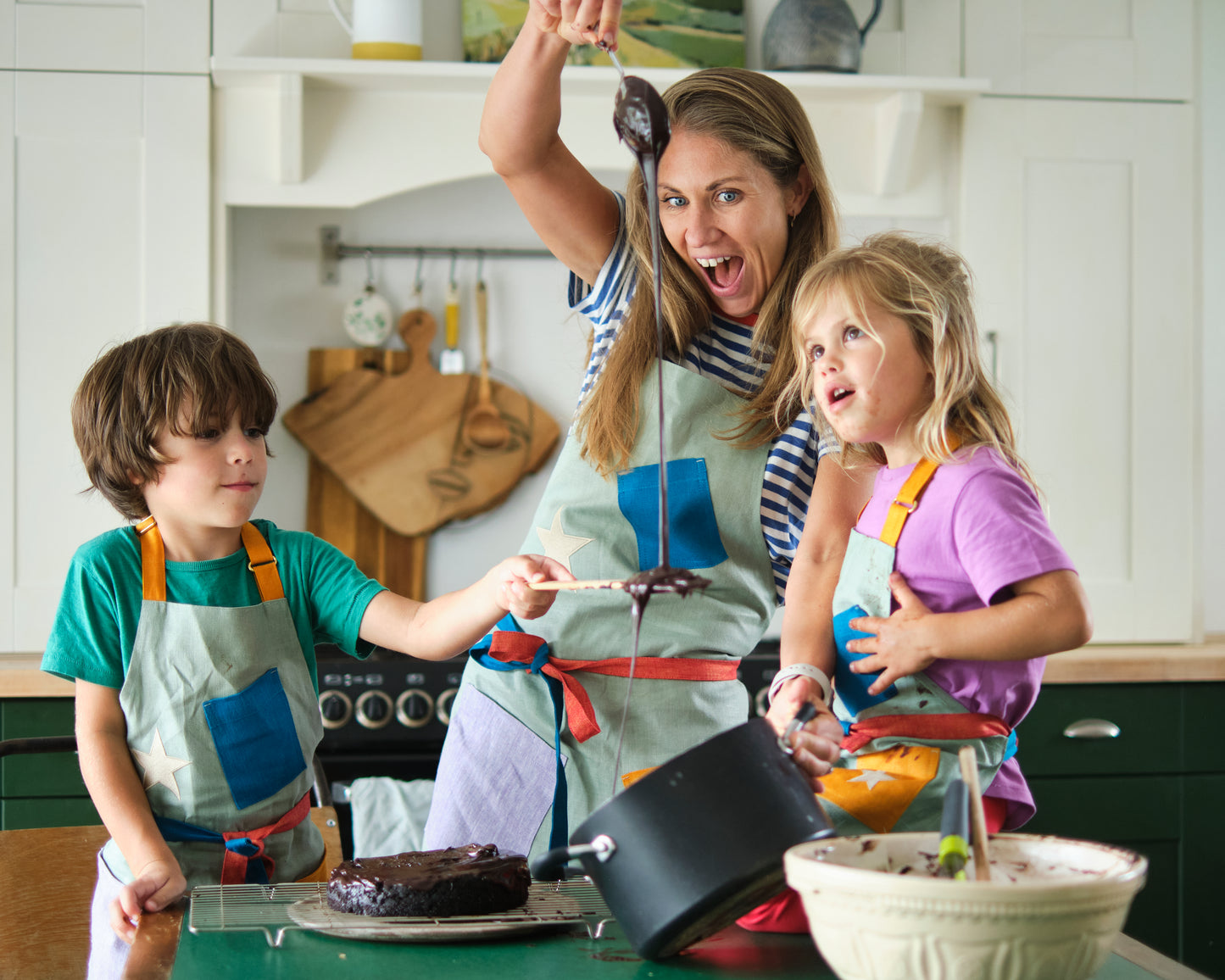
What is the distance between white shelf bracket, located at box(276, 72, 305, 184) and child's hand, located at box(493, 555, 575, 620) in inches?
58.4

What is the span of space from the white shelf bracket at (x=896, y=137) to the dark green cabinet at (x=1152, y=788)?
41.8 inches

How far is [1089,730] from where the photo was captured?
212 centimetres

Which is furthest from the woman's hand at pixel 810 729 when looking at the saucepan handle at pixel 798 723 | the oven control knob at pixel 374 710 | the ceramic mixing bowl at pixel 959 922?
the oven control knob at pixel 374 710

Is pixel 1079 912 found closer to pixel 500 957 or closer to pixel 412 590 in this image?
pixel 500 957

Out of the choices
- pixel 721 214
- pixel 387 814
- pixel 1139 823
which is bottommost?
pixel 1139 823

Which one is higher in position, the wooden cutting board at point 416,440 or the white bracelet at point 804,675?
the wooden cutting board at point 416,440

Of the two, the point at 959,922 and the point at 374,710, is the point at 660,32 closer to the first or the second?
the point at 374,710

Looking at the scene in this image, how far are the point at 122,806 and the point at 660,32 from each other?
5.98ft

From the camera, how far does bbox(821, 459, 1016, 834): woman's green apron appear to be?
2.76ft

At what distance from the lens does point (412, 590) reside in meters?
2.53

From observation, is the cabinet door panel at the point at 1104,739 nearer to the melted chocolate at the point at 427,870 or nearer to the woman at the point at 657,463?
the woman at the point at 657,463

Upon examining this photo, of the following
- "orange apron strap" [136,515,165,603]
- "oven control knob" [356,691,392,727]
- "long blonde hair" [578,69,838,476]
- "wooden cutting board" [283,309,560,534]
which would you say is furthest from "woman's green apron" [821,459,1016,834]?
"wooden cutting board" [283,309,560,534]

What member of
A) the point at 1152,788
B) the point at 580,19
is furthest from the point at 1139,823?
the point at 580,19

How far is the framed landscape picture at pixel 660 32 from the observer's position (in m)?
2.23
